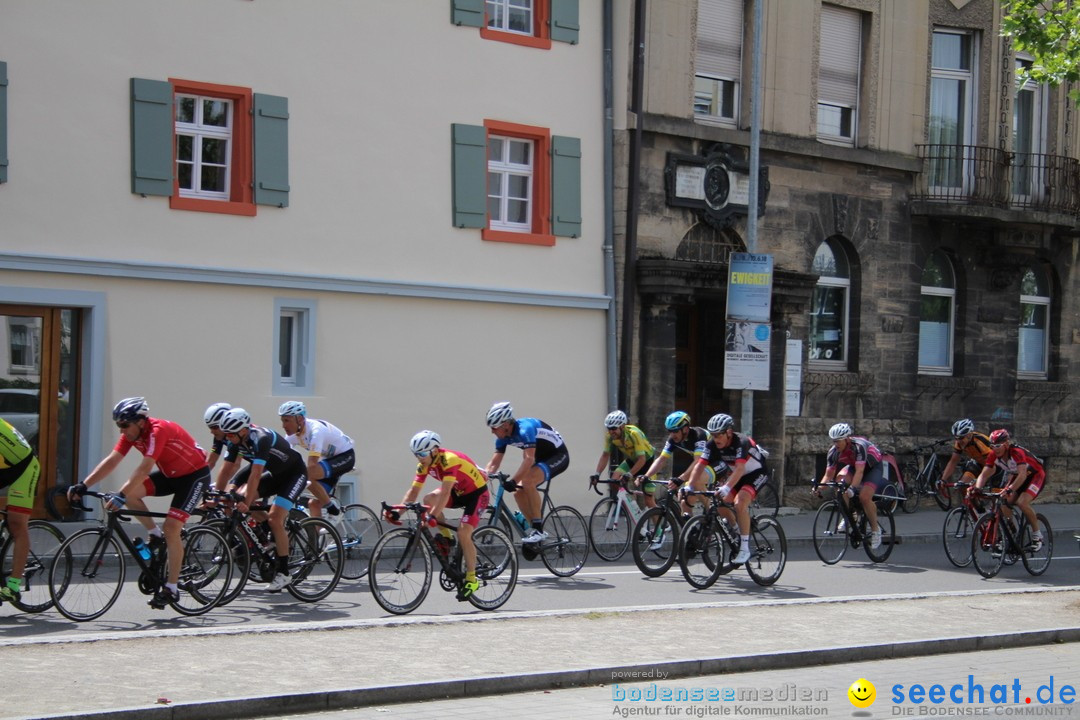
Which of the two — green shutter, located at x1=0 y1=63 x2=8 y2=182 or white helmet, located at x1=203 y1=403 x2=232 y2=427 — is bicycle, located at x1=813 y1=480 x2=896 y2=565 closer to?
white helmet, located at x1=203 y1=403 x2=232 y2=427

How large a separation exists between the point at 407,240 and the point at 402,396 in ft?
7.03

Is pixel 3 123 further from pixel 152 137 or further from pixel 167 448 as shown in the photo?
pixel 167 448

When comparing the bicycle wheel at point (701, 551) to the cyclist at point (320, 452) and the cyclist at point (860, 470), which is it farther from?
the cyclist at point (320, 452)

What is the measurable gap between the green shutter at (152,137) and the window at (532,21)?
206 inches

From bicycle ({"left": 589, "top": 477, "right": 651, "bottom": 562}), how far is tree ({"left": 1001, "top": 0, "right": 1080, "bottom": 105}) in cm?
704

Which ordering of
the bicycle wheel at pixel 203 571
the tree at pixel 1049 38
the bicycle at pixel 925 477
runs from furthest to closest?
the bicycle at pixel 925 477 → the tree at pixel 1049 38 → the bicycle wheel at pixel 203 571

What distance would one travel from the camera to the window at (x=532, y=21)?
72.5 ft

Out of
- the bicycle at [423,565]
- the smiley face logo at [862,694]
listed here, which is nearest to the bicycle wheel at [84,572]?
the bicycle at [423,565]

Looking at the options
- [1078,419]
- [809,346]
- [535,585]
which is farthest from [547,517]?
[1078,419]

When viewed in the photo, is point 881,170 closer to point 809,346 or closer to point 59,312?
point 809,346

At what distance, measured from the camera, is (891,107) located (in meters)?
26.4

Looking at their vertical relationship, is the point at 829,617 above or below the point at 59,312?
below

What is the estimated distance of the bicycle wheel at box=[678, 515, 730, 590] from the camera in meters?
14.8

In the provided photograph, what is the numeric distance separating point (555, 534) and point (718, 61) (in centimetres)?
1141
